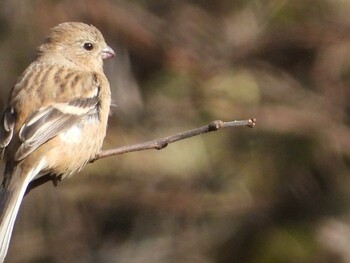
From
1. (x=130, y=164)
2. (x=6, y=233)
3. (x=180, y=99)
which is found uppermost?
(x=6, y=233)

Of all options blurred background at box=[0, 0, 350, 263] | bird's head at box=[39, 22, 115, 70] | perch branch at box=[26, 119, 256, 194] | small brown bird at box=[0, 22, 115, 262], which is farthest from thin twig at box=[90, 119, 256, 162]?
blurred background at box=[0, 0, 350, 263]

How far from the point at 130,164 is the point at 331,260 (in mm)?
2141

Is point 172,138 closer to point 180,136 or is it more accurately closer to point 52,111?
point 180,136

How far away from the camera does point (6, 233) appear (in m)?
7.22

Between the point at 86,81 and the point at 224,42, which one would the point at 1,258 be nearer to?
the point at 86,81

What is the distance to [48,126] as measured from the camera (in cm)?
776

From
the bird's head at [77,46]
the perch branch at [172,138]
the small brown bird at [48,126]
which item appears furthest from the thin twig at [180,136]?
the bird's head at [77,46]

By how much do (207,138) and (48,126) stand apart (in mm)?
4356

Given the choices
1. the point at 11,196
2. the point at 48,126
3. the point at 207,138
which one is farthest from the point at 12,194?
the point at 207,138

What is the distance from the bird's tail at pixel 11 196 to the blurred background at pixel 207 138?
12.6 ft

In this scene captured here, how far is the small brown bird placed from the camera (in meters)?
7.55

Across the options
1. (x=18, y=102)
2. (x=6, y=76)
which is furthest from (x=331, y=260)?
(x=18, y=102)

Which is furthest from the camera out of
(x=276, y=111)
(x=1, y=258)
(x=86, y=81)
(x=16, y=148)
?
(x=276, y=111)

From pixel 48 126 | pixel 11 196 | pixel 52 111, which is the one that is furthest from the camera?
pixel 52 111
